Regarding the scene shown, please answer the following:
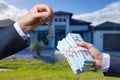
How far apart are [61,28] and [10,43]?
40397mm

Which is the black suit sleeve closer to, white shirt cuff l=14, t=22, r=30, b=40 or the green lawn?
white shirt cuff l=14, t=22, r=30, b=40

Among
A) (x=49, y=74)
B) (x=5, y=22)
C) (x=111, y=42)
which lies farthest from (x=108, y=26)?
(x=49, y=74)

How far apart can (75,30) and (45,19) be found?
1624 inches

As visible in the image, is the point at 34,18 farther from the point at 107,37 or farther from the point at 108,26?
the point at 107,37

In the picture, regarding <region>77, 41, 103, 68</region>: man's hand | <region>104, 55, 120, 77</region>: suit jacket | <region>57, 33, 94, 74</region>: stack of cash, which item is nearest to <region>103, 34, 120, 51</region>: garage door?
<region>104, 55, 120, 77</region>: suit jacket

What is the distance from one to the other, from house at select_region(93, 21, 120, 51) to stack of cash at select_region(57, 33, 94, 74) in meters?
38.0

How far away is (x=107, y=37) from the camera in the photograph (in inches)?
1602

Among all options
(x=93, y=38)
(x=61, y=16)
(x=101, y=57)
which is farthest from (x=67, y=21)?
(x=101, y=57)

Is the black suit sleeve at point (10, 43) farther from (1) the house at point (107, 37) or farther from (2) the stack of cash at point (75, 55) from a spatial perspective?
(1) the house at point (107, 37)

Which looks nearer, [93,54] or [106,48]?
[93,54]

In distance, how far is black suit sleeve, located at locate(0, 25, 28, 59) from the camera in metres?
2.13

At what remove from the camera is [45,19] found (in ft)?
6.92

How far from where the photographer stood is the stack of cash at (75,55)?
2.01 meters

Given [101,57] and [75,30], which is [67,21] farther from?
[101,57]
